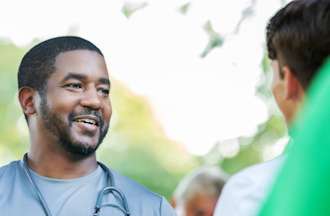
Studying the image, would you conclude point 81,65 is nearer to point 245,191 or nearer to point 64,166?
point 64,166

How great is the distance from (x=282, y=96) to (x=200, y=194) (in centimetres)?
269

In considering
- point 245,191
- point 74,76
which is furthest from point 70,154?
point 245,191

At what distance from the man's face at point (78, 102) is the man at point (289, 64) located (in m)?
0.96

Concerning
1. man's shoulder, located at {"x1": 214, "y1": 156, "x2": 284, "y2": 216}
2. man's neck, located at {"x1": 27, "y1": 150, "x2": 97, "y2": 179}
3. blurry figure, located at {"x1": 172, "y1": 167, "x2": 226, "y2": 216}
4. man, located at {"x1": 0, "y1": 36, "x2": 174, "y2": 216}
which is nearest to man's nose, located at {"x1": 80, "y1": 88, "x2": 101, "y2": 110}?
man, located at {"x1": 0, "y1": 36, "x2": 174, "y2": 216}

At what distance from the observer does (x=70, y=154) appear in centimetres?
270

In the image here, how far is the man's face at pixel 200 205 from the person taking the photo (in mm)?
4320

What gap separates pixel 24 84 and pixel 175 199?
189 centimetres

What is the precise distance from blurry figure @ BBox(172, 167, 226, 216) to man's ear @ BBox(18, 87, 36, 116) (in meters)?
1.66

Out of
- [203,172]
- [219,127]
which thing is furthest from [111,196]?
[219,127]

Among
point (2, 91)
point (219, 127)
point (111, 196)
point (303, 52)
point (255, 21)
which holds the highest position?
point (303, 52)

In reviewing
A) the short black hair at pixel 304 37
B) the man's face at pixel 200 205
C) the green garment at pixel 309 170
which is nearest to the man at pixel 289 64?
the short black hair at pixel 304 37

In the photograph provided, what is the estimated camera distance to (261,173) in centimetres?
176

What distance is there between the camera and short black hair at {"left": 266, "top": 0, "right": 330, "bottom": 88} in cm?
166

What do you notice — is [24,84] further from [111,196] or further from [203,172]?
[203,172]
